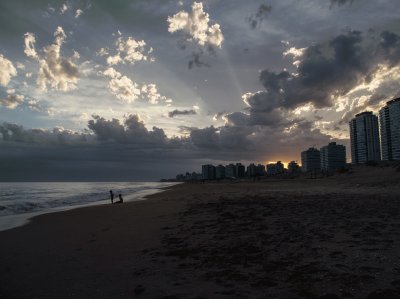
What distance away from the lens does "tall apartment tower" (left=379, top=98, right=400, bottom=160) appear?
130500 millimetres

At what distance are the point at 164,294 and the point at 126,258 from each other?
3554mm

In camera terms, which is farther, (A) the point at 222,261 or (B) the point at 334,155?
(B) the point at 334,155

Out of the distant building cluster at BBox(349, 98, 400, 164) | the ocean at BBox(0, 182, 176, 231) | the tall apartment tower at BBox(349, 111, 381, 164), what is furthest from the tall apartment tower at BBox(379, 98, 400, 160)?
the ocean at BBox(0, 182, 176, 231)

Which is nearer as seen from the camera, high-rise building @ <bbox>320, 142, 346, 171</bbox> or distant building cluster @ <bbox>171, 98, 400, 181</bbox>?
distant building cluster @ <bbox>171, 98, 400, 181</bbox>

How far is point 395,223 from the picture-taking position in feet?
35.8

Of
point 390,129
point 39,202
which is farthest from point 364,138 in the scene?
point 39,202

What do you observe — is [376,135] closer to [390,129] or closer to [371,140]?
[371,140]

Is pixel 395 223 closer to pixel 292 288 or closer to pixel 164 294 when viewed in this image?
pixel 292 288

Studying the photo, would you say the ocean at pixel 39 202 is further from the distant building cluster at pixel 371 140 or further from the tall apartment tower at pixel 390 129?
the tall apartment tower at pixel 390 129

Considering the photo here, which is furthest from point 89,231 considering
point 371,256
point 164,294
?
point 371,256

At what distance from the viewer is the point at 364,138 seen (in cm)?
15912

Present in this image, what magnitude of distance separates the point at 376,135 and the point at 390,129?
63.7 ft

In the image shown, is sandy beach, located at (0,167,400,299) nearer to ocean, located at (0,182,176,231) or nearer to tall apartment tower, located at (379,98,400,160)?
ocean, located at (0,182,176,231)

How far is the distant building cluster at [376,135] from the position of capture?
434 feet
